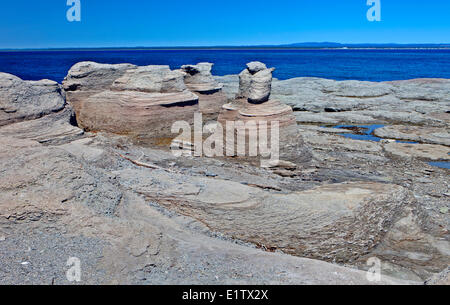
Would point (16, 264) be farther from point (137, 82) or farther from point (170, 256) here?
point (137, 82)

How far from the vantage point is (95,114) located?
1421cm

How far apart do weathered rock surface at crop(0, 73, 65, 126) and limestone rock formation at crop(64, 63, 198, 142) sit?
9.85 ft

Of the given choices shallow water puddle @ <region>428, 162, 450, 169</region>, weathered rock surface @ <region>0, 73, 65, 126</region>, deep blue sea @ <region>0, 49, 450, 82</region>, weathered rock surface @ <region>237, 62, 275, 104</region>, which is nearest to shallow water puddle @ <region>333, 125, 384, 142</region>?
shallow water puddle @ <region>428, 162, 450, 169</region>

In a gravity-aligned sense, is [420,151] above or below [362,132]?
below

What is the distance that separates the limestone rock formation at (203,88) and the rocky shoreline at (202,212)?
5014 mm

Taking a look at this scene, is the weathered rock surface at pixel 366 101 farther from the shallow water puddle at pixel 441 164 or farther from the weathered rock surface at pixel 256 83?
the shallow water puddle at pixel 441 164

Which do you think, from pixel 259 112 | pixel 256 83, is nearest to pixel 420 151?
pixel 259 112

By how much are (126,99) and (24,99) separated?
4.25 metres

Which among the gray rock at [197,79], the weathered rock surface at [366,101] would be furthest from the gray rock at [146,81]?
the gray rock at [197,79]

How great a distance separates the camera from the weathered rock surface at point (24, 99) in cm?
982

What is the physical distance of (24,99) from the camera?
1020 cm

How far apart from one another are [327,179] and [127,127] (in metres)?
7.48

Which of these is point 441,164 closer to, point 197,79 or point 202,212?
point 202,212

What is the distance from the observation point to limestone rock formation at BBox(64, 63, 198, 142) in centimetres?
1402
